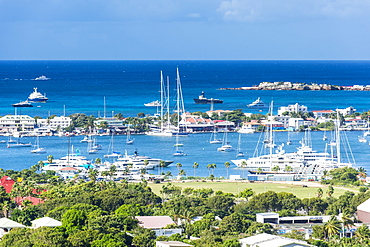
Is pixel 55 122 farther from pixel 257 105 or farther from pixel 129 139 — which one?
pixel 257 105

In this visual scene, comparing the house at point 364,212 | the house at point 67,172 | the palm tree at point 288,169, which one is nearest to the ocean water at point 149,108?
the palm tree at point 288,169

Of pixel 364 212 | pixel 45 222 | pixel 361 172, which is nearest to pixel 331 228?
pixel 364 212

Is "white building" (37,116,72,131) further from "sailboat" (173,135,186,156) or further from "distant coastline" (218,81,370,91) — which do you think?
"distant coastline" (218,81,370,91)

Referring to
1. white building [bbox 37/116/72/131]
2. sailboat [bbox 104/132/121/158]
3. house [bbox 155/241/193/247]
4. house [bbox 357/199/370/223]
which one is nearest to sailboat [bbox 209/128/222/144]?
sailboat [bbox 104/132/121/158]

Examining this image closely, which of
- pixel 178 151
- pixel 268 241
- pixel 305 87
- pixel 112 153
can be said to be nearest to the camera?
pixel 268 241

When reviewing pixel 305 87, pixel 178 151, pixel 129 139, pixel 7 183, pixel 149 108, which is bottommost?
pixel 7 183
